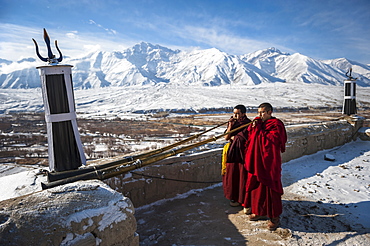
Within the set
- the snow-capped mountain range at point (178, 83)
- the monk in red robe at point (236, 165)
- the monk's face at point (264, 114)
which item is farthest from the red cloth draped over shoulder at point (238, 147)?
the snow-capped mountain range at point (178, 83)

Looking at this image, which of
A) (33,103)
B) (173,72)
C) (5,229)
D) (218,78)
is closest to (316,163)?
(5,229)

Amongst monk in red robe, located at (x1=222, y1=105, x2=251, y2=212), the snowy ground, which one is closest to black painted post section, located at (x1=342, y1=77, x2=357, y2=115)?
the snowy ground

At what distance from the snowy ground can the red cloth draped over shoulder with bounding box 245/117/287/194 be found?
559 mm

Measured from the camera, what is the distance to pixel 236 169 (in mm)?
3471

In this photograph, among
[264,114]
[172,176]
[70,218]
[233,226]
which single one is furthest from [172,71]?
[70,218]

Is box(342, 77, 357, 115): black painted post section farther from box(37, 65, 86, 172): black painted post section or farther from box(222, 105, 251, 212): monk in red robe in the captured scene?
box(37, 65, 86, 172): black painted post section

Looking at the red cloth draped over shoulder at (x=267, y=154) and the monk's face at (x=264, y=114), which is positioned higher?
the monk's face at (x=264, y=114)

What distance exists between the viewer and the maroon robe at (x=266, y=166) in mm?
2908

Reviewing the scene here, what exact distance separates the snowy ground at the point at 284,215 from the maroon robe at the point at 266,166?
0.30 metres

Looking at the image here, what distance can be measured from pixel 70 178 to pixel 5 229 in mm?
1031

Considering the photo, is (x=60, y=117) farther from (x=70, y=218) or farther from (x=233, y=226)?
(x=233, y=226)

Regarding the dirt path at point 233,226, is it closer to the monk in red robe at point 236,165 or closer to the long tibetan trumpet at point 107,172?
the monk in red robe at point 236,165

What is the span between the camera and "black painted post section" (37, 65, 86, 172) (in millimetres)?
2762

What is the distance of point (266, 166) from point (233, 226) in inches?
35.7
